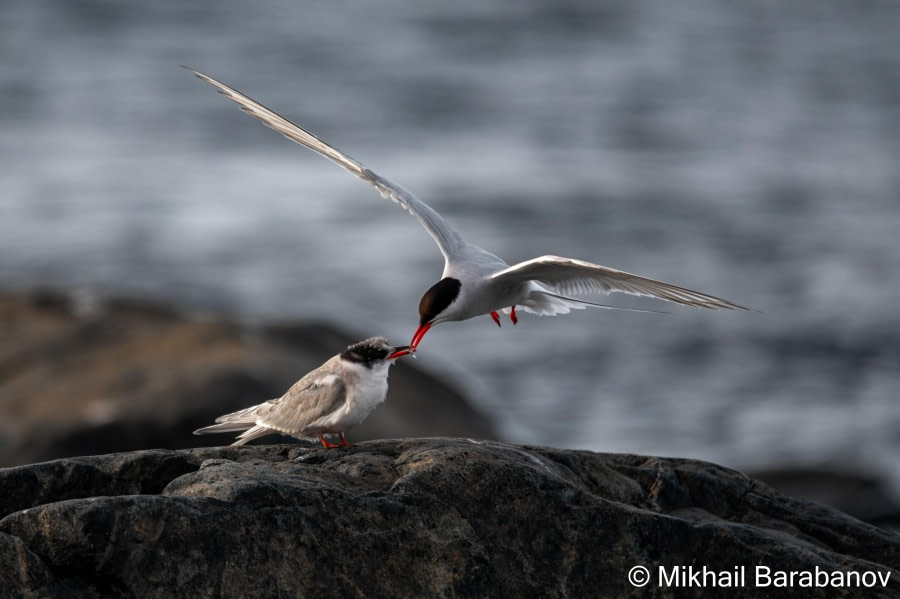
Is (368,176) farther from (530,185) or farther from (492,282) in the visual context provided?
(530,185)

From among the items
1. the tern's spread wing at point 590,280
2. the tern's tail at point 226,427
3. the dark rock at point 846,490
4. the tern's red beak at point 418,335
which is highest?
the tern's spread wing at point 590,280

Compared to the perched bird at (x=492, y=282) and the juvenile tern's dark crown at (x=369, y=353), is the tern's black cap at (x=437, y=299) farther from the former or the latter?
the juvenile tern's dark crown at (x=369, y=353)

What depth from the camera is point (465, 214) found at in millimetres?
17984

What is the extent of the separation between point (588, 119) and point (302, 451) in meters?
19.9

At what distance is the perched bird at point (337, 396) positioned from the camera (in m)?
5.63

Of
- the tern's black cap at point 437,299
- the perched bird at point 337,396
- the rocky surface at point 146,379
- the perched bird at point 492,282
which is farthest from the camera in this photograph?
the rocky surface at point 146,379

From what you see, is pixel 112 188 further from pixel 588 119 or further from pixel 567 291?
pixel 567 291

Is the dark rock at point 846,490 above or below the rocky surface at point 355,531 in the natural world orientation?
below

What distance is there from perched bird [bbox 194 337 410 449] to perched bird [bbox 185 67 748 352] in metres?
0.31

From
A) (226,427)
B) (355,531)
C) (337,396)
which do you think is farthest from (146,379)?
(355,531)

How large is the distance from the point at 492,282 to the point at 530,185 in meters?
13.3

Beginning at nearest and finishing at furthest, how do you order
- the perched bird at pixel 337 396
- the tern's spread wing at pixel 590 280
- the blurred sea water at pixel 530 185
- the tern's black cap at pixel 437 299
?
the perched bird at pixel 337 396, the tern's spread wing at pixel 590 280, the tern's black cap at pixel 437 299, the blurred sea water at pixel 530 185

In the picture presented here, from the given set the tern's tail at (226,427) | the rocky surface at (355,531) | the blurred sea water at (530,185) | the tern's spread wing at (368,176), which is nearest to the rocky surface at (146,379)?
the blurred sea water at (530,185)

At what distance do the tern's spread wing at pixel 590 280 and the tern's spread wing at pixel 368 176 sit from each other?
762 mm
